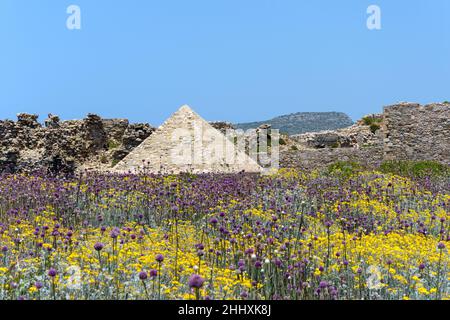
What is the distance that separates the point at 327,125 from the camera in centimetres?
12400

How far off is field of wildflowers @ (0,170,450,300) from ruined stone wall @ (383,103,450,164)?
17.3 m

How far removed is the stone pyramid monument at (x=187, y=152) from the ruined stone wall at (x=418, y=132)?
9.90 meters

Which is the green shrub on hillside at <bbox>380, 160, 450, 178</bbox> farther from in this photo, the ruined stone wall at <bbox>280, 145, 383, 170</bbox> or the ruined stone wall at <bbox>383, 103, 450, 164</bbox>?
the ruined stone wall at <bbox>383, 103, 450, 164</bbox>

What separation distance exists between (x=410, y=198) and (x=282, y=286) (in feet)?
27.3

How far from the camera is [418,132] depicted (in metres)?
29.8

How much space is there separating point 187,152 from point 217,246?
1771 cm

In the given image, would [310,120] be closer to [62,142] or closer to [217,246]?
[62,142]

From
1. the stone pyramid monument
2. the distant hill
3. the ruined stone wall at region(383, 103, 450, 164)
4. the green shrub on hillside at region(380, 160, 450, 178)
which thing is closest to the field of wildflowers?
the green shrub on hillside at region(380, 160, 450, 178)

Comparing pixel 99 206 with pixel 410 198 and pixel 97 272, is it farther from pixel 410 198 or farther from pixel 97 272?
pixel 410 198

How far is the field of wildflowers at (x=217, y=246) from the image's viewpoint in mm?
5215

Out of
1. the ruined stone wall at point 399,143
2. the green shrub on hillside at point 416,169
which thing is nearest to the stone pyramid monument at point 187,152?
the ruined stone wall at point 399,143

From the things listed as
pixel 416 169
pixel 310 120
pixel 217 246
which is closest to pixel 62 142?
pixel 416 169

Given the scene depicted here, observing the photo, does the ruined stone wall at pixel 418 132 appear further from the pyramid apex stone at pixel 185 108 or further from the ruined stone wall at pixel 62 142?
the ruined stone wall at pixel 62 142

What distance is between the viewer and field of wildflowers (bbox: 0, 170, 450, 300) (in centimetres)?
521
